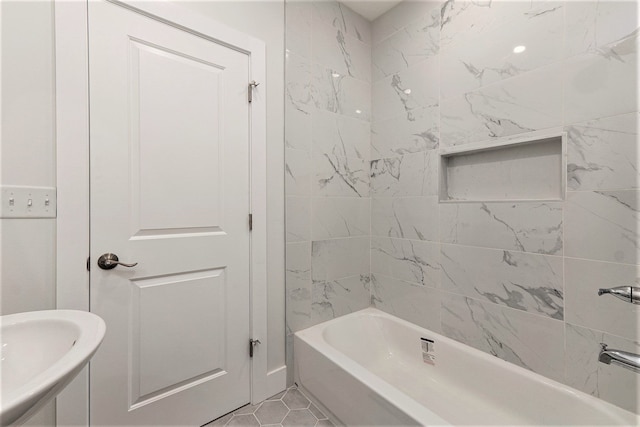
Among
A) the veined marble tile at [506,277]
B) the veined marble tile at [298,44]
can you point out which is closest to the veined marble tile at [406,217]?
the veined marble tile at [506,277]

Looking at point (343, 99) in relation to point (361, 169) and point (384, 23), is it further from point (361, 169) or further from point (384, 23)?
point (384, 23)

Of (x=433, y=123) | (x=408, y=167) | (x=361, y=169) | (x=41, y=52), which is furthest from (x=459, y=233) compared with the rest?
(x=41, y=52)

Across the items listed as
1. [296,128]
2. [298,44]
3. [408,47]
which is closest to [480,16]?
[408,47]

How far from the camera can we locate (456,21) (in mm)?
1612

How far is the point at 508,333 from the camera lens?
1.42 metres

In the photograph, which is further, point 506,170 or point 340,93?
point 340,93

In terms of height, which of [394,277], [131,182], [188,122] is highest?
[188,122]

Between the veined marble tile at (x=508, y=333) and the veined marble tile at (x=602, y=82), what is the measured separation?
934 millimetres

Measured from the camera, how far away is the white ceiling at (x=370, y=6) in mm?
1939

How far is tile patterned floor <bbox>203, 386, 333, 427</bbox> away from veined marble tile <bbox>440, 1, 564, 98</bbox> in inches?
78.1

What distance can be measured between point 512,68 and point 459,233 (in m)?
0.89

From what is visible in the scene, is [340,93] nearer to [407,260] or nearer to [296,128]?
[296,128]

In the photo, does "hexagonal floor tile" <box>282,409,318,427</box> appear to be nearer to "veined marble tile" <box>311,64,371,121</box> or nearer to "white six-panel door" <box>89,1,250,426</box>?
"white six-panel door" <box>89,1,250,426</box>

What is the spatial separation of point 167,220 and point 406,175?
4.82 feet
